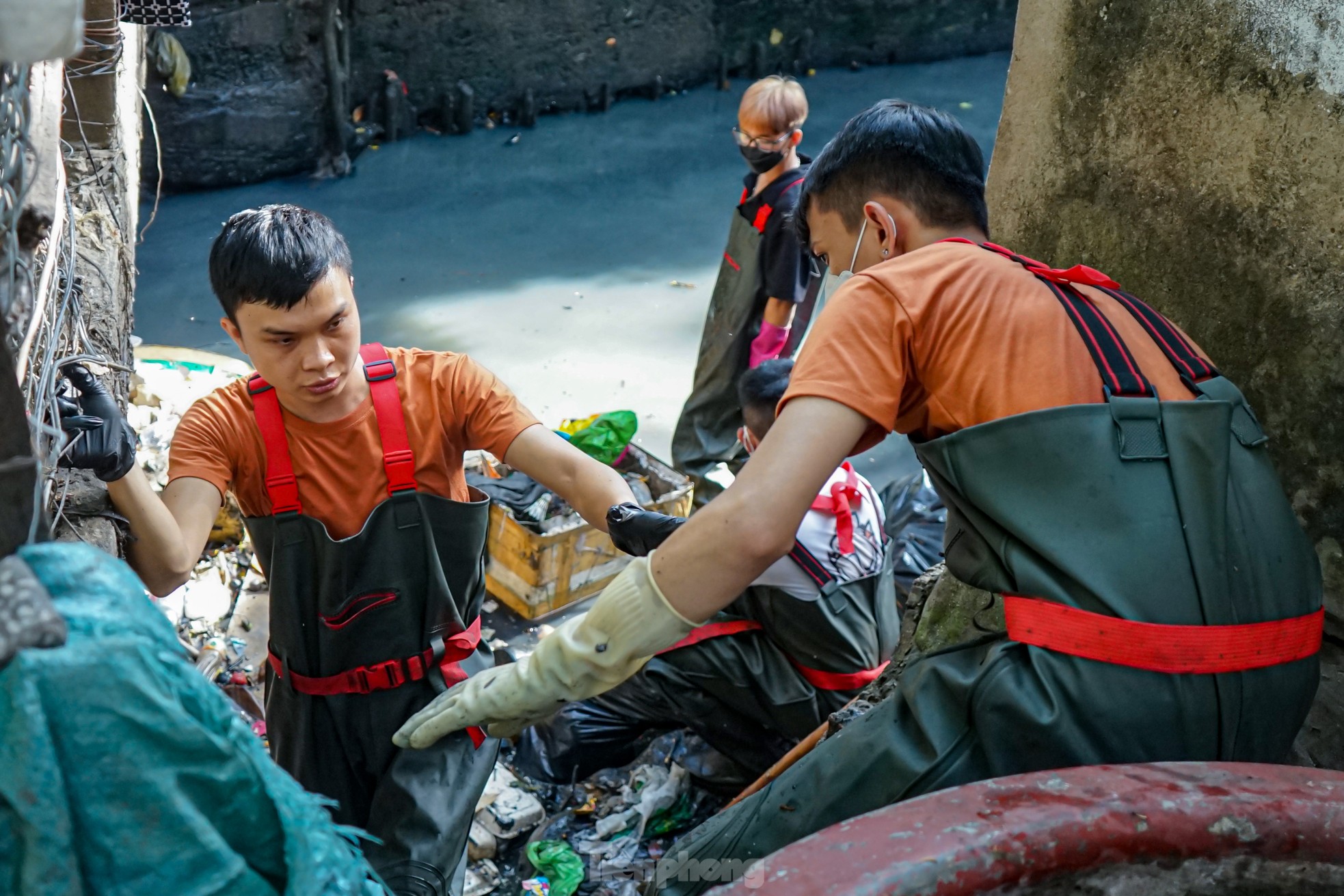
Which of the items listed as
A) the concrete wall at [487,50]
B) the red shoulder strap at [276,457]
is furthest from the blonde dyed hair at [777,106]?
the concrete wall at [487,50]

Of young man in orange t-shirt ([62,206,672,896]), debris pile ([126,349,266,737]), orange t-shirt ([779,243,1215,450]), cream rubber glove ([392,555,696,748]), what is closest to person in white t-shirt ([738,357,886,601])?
young man in orange t-shirt ([62,206,672,896])

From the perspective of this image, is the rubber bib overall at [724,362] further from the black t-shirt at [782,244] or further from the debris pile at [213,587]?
the debris pile at [213,587]

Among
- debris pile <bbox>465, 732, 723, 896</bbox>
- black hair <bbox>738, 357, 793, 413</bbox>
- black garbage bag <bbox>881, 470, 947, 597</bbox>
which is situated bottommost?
debris pile <bbox>465, 732, 723, 896</bbox>

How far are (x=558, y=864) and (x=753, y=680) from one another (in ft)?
2.33

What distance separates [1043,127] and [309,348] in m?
1.62

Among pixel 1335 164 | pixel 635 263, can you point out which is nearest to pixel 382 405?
pixel 1335 164

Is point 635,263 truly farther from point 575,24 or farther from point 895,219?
point 895,219

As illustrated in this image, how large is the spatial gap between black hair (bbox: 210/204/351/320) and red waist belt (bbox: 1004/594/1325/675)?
1.42 m

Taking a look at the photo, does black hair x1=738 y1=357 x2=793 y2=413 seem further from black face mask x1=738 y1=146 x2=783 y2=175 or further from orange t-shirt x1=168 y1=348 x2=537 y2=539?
black face mask x1=738 y1=146 x2=783 y2=175

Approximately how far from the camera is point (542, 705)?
5.84 ft

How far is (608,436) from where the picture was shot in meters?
4.48

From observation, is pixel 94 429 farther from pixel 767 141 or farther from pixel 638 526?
pixel 767 141

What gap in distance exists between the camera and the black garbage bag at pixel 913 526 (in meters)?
3.85

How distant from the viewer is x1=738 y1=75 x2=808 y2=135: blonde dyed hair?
4383mm
